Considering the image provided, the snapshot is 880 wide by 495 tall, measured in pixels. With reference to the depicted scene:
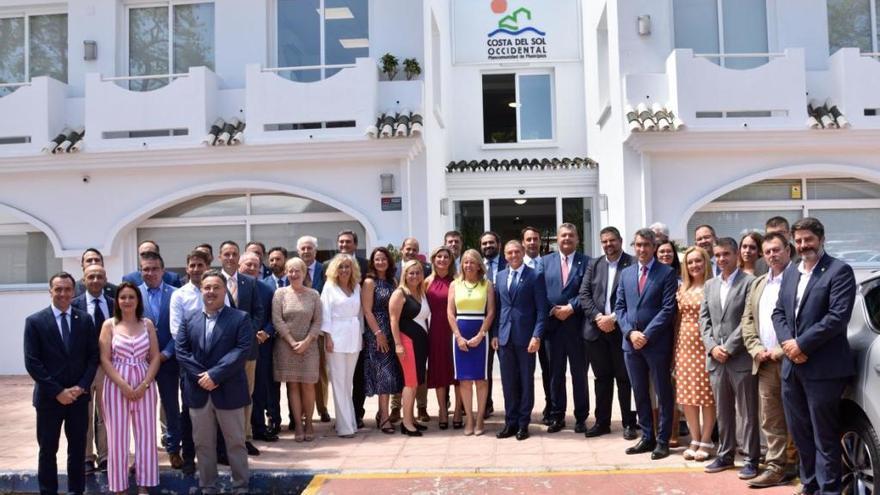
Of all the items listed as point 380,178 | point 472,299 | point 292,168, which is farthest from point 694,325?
point 292,168

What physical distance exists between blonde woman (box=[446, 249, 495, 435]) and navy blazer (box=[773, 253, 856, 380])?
303 cm

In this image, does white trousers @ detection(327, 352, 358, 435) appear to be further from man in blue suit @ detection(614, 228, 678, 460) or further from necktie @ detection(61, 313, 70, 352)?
man in blue suit @ detection(614, 228, 678, 460)

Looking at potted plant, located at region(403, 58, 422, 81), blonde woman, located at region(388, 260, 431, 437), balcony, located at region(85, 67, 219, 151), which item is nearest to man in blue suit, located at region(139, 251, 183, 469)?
blonde woman, located at region(388, 260, 431, 437)

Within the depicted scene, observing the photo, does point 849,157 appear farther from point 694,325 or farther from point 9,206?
point 9,206

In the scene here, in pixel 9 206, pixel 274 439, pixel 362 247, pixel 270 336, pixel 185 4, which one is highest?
pixel 185 4

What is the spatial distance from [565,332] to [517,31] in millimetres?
10370

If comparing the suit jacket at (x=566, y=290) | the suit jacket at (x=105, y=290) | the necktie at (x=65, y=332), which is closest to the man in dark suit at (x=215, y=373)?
the necktie at (x=65, y=332)

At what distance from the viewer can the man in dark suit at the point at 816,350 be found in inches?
195

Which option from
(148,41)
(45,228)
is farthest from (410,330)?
(148,41)

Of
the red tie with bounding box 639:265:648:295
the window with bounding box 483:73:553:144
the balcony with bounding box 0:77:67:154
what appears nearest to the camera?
the red tie with bounding box 639:265:648:295

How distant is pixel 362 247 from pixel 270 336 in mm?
4767

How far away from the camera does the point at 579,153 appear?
52.7 ft

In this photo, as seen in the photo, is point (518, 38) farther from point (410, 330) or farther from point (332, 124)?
point (410, 330)

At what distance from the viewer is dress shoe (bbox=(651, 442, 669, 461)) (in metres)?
6.56
